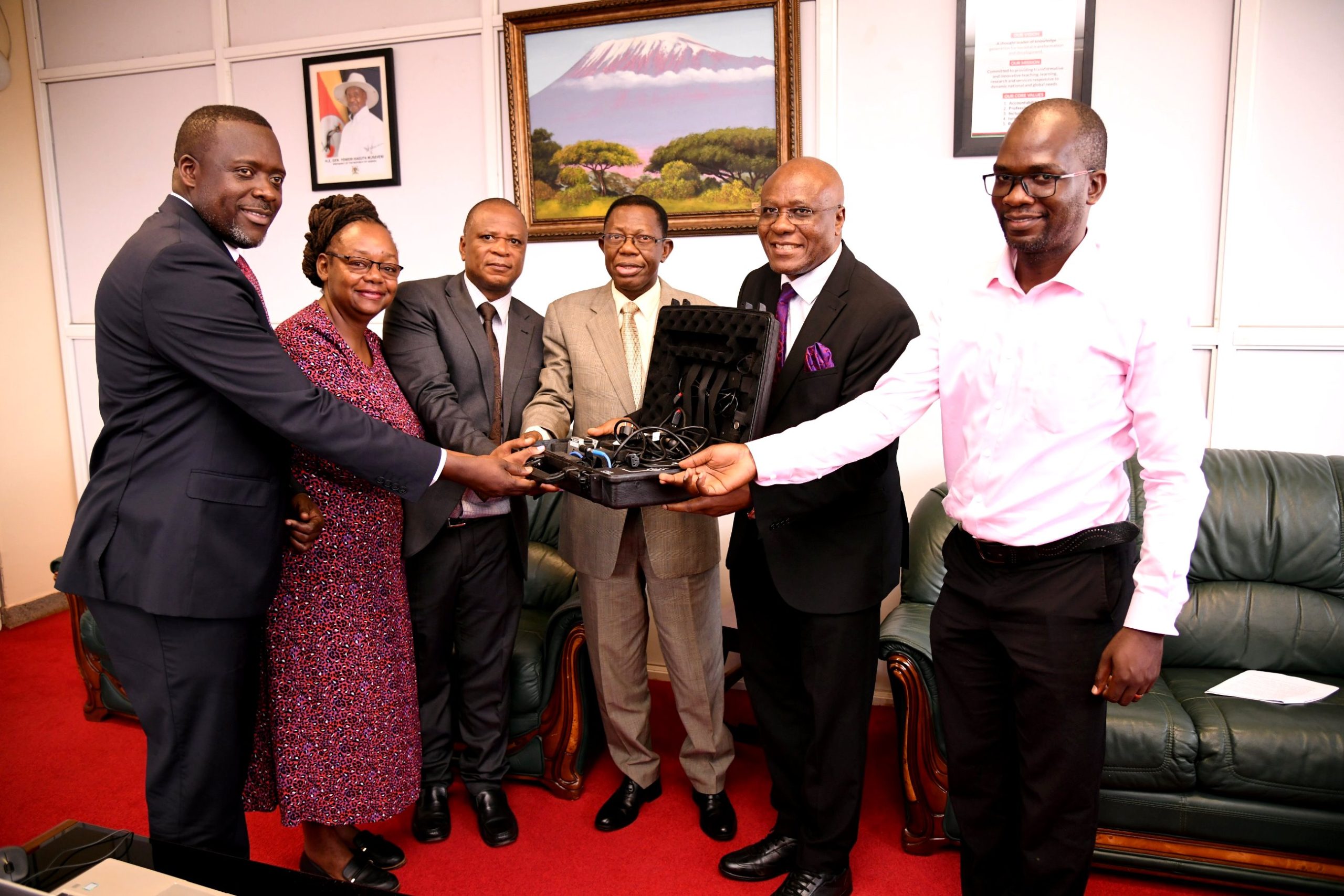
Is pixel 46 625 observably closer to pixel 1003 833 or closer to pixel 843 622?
pixel 843 622

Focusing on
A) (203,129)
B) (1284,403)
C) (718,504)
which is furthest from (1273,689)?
(203,129)

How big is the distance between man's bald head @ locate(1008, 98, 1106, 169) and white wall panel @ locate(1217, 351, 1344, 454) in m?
2.00

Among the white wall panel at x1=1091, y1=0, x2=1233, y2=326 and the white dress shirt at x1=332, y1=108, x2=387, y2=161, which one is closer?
the white wall panel at x1=1091, y1=0, x2=1233, y2=326

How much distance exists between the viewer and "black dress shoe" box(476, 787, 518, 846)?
2.63m

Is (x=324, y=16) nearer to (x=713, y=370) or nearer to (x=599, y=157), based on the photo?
(x=599, y=157)

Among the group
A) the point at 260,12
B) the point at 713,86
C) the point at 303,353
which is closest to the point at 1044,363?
the point at 303,353

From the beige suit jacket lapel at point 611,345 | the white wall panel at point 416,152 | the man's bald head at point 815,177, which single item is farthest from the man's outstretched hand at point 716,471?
the white wall panel at point 416,152

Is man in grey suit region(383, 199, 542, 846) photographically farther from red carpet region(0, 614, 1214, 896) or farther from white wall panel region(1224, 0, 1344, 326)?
white wall panel region(1224, 0, 1344, 326)

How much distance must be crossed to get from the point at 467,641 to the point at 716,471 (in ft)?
3.65

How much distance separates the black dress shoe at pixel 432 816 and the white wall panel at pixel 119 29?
11.8 feet

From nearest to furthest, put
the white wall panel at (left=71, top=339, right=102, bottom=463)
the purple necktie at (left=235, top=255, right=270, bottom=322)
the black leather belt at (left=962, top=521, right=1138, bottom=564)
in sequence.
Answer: the black leather belt at (left=962, top=521, right=1138, bottom=564), the purple necktie at (left=235, top=255, right=270, bottom=322), the white wall panel at (left=71, top=339, right=102, bottom=463)

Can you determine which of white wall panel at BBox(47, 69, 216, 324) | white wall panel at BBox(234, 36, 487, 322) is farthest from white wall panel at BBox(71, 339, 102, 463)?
white wall panel at BBox(234, 36, 487, 322)

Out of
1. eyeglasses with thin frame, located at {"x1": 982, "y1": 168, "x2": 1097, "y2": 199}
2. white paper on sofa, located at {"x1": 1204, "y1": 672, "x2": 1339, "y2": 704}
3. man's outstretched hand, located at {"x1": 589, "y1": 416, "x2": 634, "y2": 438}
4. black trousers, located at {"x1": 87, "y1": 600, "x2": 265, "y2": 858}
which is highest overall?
eyeglasses with thin frame, located at {"x1": 982, "y1": 168, "x2": 1097, "y2": 199}

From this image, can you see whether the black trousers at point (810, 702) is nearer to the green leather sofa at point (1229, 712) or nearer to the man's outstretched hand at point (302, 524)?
the green leather sofa at point (1229, 712)
